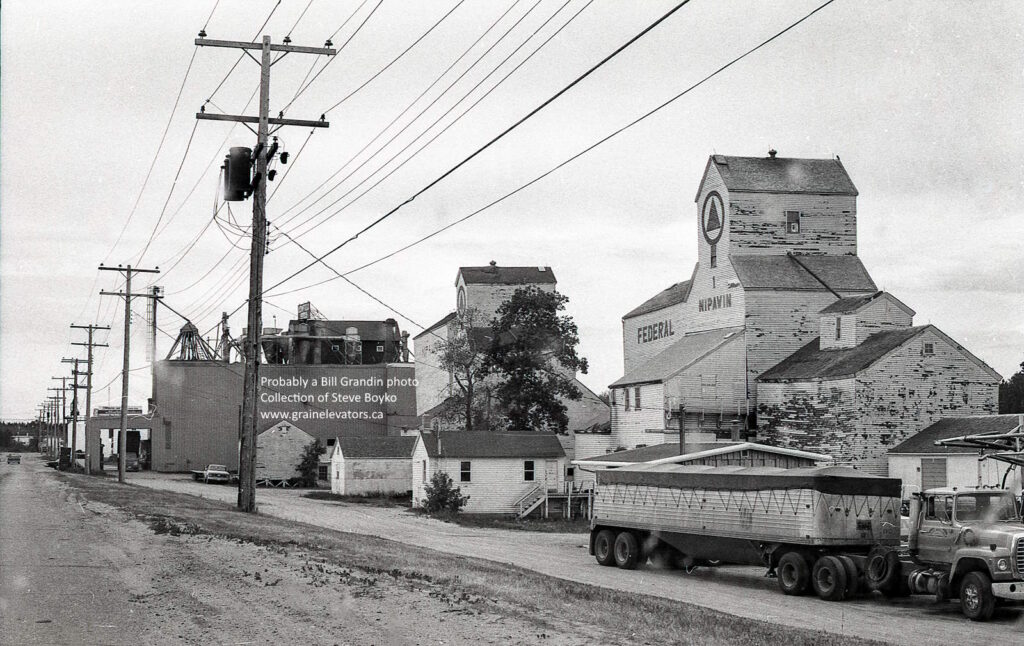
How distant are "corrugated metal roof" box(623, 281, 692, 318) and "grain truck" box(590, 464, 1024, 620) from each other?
121 ft

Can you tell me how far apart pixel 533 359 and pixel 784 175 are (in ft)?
66.5

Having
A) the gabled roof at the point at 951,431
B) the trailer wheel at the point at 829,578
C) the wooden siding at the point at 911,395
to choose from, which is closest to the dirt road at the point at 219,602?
the trailer wheel at the point at 829,578

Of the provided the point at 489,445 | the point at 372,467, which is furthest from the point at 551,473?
the point at 372,467

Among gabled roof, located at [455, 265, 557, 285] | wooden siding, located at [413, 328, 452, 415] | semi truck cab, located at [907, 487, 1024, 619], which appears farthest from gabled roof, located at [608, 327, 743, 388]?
semi truck cab, located at [907, 487, 1024, 619]

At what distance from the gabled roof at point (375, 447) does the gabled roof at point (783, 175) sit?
31536mm

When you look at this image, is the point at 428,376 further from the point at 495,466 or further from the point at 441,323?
the point at 495,466

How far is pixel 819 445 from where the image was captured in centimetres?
5366

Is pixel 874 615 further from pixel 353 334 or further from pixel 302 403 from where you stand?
pixel 353 334

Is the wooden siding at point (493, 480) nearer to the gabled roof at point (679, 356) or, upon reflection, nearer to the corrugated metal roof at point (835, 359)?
the gabled roof at point (679, 356)

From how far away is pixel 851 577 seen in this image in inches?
1016

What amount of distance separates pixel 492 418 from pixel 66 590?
6044 cm

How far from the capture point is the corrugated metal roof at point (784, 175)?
64.2 m

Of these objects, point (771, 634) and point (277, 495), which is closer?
point (771, 634)

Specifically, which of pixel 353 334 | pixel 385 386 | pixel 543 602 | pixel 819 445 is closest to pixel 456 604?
pixel 543 602
